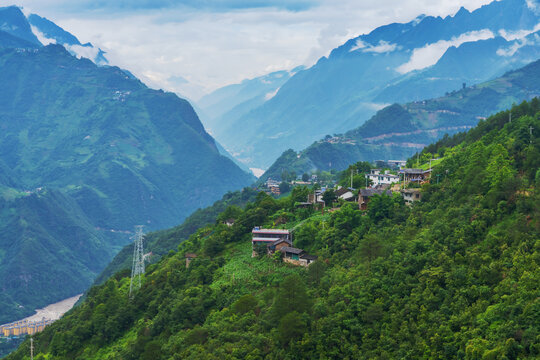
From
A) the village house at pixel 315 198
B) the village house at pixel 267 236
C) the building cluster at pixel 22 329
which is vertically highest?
the village house at pixel 315 198

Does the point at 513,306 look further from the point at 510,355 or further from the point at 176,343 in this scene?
the point at 176,343

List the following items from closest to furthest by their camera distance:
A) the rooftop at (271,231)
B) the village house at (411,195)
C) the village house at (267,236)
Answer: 1. the village house at (411,195)
2. the village house at (267,236)
3. the rooftop at (271,231)

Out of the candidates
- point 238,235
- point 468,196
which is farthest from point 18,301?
point 468,196

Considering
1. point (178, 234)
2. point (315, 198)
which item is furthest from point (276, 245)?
point (178, 234)

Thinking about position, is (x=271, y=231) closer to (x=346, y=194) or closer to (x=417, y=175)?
(x=346, y=194)

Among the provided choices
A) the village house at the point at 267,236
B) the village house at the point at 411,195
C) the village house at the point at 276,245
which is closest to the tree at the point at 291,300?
the village house at the point at 276,245

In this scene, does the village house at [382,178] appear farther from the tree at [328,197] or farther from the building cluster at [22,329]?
the building cluster at [22,329]
